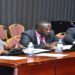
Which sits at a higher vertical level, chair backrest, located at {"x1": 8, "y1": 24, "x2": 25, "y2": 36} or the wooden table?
the wooden table

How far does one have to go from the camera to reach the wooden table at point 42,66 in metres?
2.92

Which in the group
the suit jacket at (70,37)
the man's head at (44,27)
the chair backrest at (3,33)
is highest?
the man's head at (44,27)

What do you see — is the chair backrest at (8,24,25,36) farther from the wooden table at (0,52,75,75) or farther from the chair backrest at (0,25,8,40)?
the wooden table at (0,52,75,75)

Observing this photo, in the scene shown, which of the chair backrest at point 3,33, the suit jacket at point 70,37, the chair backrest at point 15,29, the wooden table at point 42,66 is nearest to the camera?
the wooden table at point 42,66

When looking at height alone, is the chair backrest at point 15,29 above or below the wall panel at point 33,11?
below

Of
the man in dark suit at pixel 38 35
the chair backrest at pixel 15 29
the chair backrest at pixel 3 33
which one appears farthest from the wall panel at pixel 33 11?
the man in dark suit at pixel 38 35

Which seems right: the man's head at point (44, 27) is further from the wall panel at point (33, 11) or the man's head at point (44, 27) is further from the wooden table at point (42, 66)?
the wall panel at point (33, 11)

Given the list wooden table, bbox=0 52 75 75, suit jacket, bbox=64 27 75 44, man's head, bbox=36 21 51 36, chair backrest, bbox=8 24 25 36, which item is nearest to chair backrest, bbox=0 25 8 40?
chair backrest, bbox=8 24 25 36

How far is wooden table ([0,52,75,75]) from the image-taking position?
292 cm

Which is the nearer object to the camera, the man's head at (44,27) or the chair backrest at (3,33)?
the man's head at (44,27)

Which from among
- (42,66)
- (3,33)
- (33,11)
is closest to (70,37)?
(42,66)

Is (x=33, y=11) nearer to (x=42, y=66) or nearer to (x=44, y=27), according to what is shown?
(x=44, y=27)

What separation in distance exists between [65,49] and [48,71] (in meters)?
1.14

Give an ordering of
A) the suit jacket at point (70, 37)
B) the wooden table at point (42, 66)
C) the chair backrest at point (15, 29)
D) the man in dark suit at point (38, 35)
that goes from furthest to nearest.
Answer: the chair backrest at point (15, 29) < the suit jacket at point (70, 37) < the man in dark suit at point (38, 35) < the wooden table at point (42, 66)
